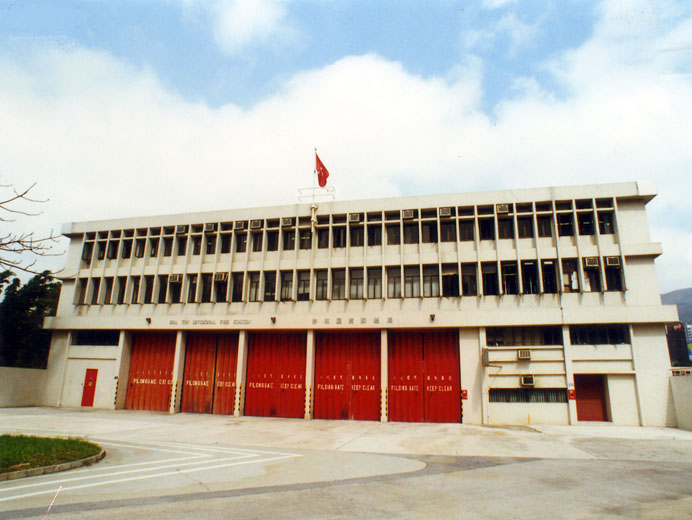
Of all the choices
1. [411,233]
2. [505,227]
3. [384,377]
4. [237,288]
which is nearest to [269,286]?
[237,288]

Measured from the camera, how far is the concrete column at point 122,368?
28.3 m

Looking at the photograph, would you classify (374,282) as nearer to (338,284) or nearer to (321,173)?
(338,284)

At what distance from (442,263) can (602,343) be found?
9.27 metres

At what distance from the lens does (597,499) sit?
358 inches

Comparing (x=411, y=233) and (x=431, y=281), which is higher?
(x=411, y=233)

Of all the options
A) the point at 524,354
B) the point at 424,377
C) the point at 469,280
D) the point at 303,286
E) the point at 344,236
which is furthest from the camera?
the point at 344,236

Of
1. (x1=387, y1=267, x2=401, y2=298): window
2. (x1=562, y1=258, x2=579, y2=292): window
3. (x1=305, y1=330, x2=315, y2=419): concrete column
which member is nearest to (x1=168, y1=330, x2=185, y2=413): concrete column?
(x1=305, y1=330, x2=315, y2=419): concrete column

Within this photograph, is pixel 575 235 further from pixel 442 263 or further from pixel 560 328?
pixel 442 263

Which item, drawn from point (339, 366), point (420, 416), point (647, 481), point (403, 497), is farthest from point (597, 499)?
point (339, 366)

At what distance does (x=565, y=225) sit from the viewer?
24.7 metres

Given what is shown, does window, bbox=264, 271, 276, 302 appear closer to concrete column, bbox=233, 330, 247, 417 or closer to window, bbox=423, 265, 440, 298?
concrete column, bbox=233, 330, 247, 417

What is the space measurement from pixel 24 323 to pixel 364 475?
34124 millimetres

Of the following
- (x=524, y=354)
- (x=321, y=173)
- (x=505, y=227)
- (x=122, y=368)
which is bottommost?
(x=122, y=368)

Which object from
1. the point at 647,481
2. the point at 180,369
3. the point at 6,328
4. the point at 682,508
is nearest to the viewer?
the point at 682,508
